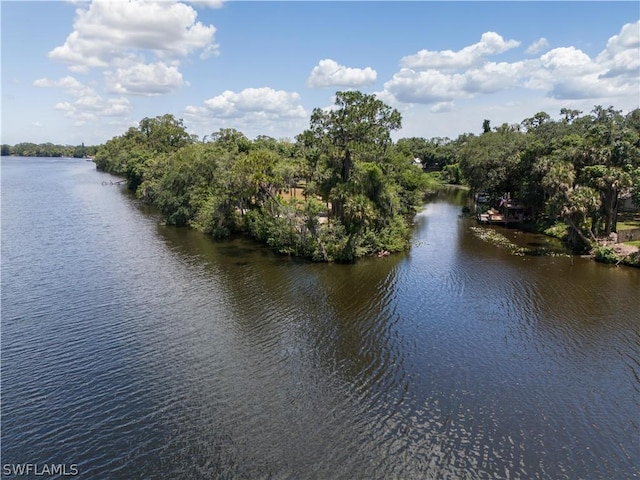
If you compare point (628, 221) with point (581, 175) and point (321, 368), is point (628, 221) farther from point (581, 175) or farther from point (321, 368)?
point (321, 368)

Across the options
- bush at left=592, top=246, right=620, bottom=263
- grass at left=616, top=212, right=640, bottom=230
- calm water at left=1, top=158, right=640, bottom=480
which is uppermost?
grass at left=616, top=212, right=640, bottom=230

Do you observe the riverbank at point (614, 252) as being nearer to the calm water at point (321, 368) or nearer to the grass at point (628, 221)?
the calm water at point (321, 368)

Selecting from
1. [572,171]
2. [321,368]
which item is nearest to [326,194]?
[321,368]

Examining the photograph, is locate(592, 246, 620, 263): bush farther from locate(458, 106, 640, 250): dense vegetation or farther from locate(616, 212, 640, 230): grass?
locate(616, 212, 640, 230): grass

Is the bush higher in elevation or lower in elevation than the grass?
lower

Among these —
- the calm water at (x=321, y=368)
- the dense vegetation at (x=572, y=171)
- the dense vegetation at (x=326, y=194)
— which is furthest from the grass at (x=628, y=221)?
the dense vegetation at (x=326, y=194)

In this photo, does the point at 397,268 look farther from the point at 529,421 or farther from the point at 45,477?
the point at 45,477

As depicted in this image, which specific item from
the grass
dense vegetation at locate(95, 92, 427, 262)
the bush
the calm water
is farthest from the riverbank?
dense vegetation at locate(95, 92, 427, 262)

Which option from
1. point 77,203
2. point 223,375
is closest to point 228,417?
point 223,375
